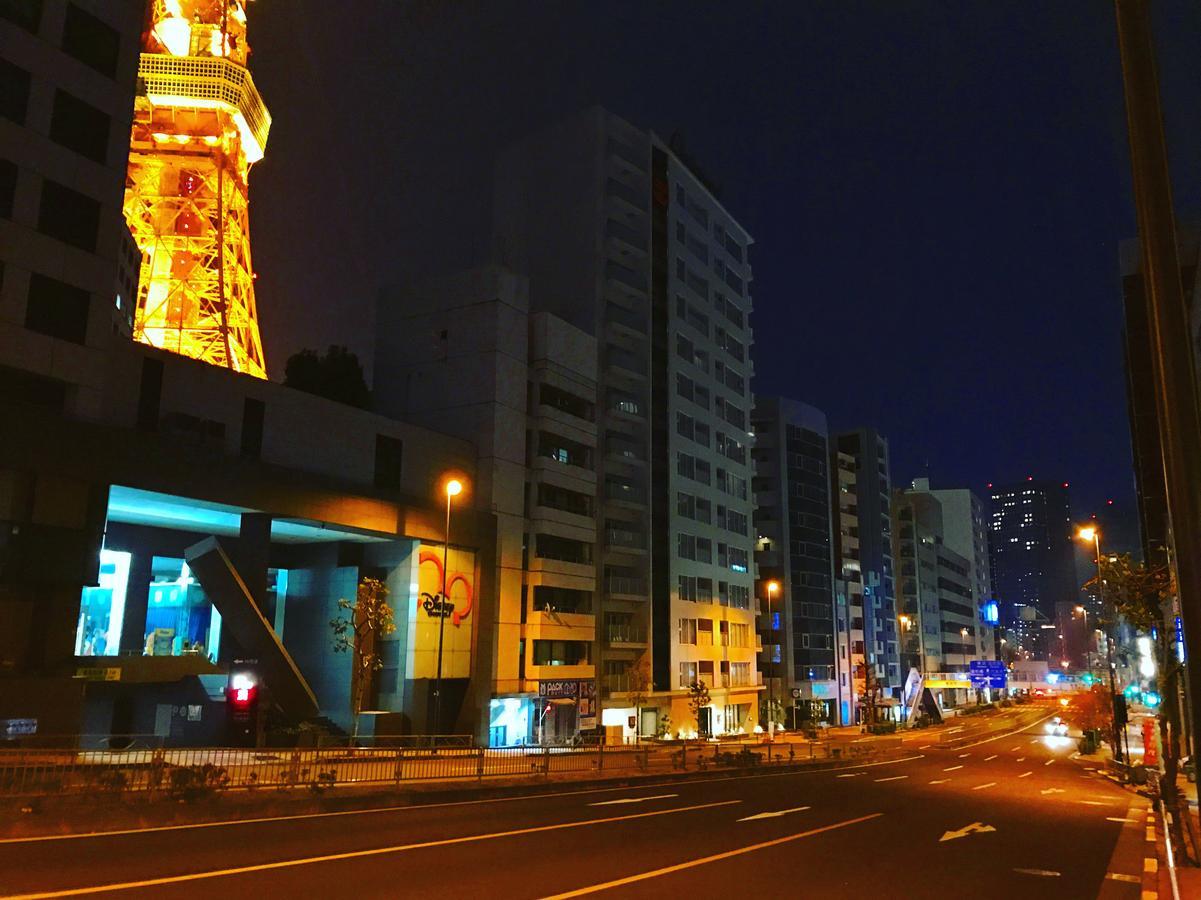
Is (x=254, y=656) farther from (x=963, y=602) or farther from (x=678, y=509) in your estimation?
(x=963, y=602)

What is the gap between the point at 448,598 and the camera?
47.0 metres

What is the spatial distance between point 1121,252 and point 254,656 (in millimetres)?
68339

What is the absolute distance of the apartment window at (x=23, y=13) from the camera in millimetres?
30609

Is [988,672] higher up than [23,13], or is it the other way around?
[23,13]

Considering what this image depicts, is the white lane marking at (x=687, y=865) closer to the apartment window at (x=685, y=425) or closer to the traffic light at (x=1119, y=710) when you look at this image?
the traffic light at (x=1119, y=710)

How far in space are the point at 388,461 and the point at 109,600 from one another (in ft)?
48.2

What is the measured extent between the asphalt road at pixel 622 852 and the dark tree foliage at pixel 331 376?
47.0 metres

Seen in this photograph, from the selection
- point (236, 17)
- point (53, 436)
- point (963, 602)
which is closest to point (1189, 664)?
point (53, 436)

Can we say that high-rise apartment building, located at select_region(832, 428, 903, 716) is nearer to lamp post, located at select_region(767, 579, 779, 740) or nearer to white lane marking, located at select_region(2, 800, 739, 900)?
lamp post, located at select_region(767, 579, 779, 740)

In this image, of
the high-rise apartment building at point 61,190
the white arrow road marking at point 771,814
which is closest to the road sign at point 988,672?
the white arrow road marking at point 771,814

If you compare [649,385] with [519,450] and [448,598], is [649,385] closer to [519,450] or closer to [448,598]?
[519,450]

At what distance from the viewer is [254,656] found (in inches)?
1460

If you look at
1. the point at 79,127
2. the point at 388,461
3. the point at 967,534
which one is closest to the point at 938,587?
the point at 967,534

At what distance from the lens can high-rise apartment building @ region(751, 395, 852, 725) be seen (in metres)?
88.8
